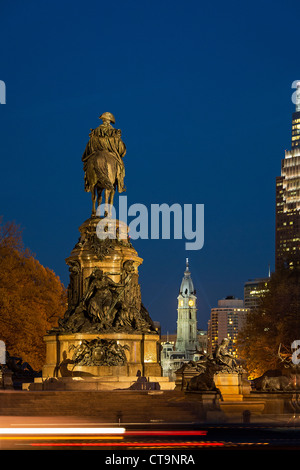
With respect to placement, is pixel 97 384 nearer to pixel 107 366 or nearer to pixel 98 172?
pixel 107 366

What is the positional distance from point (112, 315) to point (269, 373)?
27.2ft

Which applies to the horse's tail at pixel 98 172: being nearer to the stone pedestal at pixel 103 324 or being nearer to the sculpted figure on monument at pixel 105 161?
the sculpted figure on monument at pixel 105 161

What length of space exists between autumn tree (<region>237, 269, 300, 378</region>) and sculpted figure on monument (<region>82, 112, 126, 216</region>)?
23757 mm

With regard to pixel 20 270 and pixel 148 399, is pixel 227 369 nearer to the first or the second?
pixel 148 399

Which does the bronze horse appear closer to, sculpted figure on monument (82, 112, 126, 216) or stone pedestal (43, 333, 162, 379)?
sculpted figure on monument (82, 112, 126, 216)

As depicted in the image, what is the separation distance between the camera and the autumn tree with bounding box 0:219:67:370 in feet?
186

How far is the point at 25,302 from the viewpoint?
59.5 metres

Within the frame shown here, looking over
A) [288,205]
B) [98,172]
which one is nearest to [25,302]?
[98,172]

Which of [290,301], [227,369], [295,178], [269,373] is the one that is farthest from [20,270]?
[295,178]

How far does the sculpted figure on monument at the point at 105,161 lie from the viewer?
141 feet

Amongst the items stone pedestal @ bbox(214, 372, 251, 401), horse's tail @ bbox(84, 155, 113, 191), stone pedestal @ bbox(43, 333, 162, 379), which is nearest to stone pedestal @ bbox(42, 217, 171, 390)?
stone pedestal @ bbox(43, 333, 162, 379)

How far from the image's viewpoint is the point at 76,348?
39.1 m
